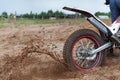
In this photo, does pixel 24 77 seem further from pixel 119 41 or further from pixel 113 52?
pixel 113 52

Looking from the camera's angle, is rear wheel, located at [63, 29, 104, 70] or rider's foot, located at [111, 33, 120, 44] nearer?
rear wheel, located at [63, 29, 104, 70]

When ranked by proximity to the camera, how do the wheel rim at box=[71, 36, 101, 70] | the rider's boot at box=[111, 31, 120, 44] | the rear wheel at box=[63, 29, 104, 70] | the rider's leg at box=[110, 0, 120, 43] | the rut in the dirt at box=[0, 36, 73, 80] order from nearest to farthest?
the rut in the dirt at box=[0, 36, 73, 80] → the rear wheel at box=[63, 29, 104, 70] → the wheel rim at box=[71, 36, 101, 70] → the rider's boot at box=[111, 31, 120, 44] → the rider's leg at box=[110, 0, 120, 43]

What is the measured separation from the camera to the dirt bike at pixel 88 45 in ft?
23.3

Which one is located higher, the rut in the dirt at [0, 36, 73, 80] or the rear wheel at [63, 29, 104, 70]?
the rear wheel at [63, 29, 104, 70]

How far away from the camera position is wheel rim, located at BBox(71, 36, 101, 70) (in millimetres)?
7191

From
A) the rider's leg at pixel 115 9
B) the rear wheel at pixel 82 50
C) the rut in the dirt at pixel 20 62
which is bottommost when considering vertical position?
the rut in the dirt at pixel 20 62

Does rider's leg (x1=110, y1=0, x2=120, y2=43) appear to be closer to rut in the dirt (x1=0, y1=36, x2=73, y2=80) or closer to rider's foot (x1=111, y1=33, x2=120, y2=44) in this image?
rider's foot (x1=111, y1=33, x2=120, y2=44)

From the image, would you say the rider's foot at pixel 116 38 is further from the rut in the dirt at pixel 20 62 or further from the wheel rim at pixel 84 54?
the rut in the dirt at pixel 20 62

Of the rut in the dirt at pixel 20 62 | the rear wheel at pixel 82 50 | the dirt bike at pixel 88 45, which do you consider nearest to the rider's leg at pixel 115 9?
the dirt bike at pixel 88 45

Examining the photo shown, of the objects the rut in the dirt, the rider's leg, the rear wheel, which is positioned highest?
the rider's leg

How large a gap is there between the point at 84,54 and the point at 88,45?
19 centimetres

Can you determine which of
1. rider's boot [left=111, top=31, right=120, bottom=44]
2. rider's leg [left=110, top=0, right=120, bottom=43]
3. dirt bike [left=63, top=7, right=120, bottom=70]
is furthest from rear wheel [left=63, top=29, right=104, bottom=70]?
rider's leg [left=110, top=0, right=120, bottom=43]

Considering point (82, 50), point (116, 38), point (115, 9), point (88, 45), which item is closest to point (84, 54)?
point (82, 50)

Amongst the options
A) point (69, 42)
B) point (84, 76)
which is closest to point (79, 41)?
point (69, 42)
